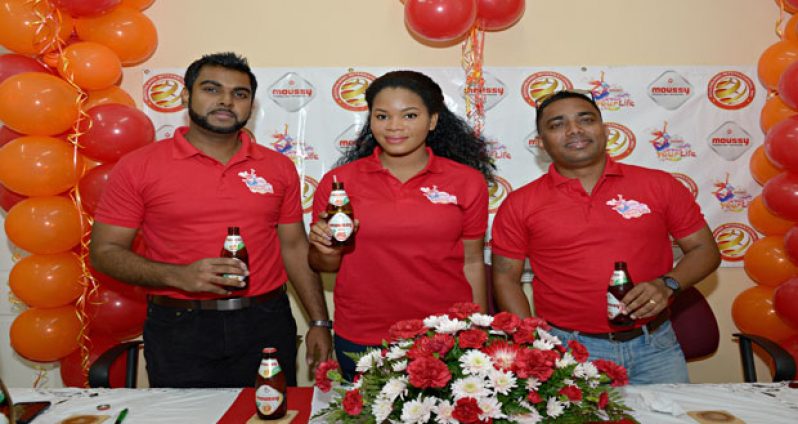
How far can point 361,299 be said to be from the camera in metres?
2.24

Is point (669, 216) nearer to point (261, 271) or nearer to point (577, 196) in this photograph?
point (577, 196)

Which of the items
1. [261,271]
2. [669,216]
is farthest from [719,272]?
[261,271]

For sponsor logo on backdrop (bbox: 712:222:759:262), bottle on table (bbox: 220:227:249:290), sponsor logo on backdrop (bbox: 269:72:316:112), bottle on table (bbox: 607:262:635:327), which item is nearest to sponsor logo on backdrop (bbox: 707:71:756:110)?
sponsor logo on backdrop (bbox: 712:222:759:262)

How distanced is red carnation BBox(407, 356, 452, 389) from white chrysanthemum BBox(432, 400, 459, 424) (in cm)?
4

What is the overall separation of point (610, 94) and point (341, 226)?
182 cm

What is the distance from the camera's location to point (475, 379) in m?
1.20

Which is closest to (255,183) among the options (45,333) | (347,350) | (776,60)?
(347,350)

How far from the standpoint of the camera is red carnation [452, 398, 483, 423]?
1.16 metres

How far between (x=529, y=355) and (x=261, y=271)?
1.33m

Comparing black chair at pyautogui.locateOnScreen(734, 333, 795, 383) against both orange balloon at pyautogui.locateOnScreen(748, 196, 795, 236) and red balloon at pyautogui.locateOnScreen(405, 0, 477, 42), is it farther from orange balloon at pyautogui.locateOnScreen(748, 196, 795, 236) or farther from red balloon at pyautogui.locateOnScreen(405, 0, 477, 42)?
red balloon at pyautogui.locateOnScreen(405, 0, 477, 42)

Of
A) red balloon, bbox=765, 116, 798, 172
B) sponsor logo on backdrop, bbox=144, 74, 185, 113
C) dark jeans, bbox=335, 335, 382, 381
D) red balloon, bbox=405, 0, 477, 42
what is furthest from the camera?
sponsor logo on backdrop, bbox=144, 74, 185, 113

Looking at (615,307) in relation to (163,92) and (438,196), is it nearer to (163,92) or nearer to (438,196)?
(438,196)

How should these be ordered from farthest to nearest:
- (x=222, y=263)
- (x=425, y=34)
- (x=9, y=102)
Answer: (x=425, y=34)
(x=9, y=102)
(x=222, y=263)

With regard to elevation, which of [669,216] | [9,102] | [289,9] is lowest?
[669,216]
